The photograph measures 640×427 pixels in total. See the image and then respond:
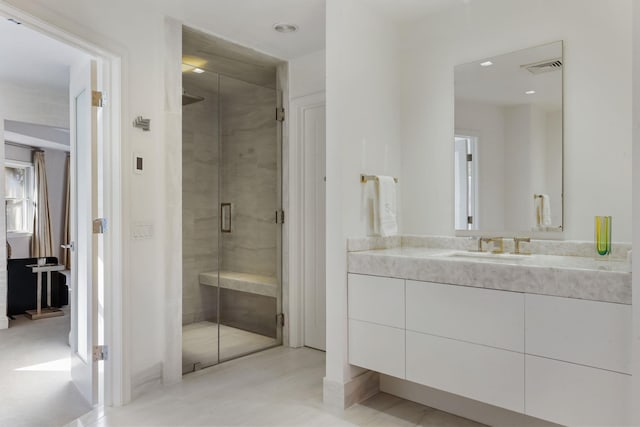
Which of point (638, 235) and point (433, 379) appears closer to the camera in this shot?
point (638, 235)

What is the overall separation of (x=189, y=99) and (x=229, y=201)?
2.62ft

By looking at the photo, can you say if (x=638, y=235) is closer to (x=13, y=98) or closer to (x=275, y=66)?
(x=275, y=66)

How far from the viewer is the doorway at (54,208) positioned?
2459mm

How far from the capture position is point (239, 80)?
335cm

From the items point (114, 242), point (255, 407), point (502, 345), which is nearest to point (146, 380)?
point (255, 407)

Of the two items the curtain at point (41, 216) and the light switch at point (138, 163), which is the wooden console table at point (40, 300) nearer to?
the curtain at point (41, 216)

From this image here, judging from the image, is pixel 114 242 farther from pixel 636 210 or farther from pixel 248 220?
pixel 636 210

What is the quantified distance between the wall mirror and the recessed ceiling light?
117 centimetres

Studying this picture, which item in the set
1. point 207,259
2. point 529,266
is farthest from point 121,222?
point 529,266

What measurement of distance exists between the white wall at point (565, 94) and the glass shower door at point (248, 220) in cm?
123

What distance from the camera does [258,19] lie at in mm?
2842

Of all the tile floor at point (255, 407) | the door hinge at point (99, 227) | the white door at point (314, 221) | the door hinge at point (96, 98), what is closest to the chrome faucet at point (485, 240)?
the tile floor at point (255, 407)

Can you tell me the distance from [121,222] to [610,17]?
2.79 m

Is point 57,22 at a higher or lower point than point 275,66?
lower
